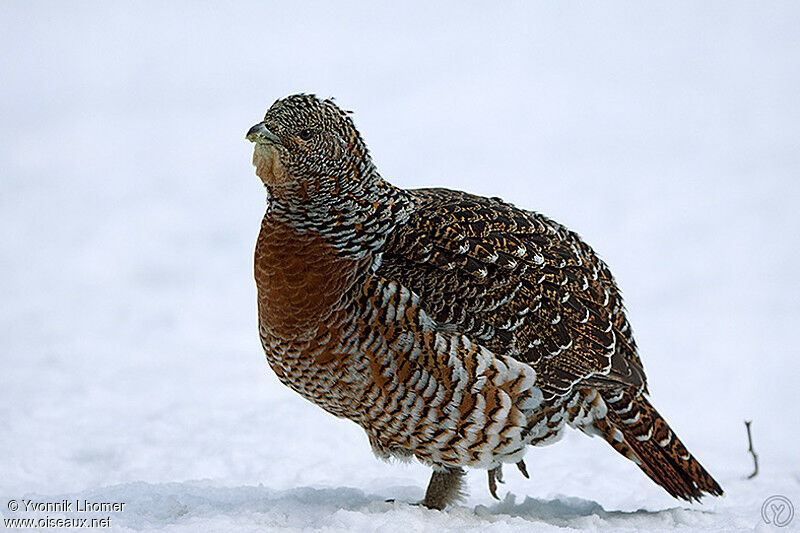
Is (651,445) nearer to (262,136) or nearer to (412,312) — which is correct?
(412,312)

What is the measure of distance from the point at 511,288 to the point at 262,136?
1.49m

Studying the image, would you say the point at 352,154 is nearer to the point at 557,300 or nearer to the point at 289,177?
the point at 289,177

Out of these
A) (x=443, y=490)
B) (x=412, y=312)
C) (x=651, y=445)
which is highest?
(x=412, y=312)

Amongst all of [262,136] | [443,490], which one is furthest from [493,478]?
[262,136]

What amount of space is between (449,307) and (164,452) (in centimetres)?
352

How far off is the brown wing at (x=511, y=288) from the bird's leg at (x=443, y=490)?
2.60 ft

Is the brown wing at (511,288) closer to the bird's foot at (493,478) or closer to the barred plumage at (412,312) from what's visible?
the barred plumage at (412,312)

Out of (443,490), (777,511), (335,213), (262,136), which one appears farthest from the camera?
(777,511)

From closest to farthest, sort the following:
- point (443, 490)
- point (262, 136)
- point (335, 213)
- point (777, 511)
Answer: point (262, 136) → point (335, 213) → point (443, 490) → point (777, 511)

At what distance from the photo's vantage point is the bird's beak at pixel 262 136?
4.61 m

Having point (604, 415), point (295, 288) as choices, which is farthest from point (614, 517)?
point (295, 288)

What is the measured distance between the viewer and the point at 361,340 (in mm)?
4613

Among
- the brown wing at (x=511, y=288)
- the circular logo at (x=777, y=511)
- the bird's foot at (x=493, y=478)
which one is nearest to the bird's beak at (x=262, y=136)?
the brown wing at (x=511, y=288)

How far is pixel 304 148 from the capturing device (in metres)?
4.70
